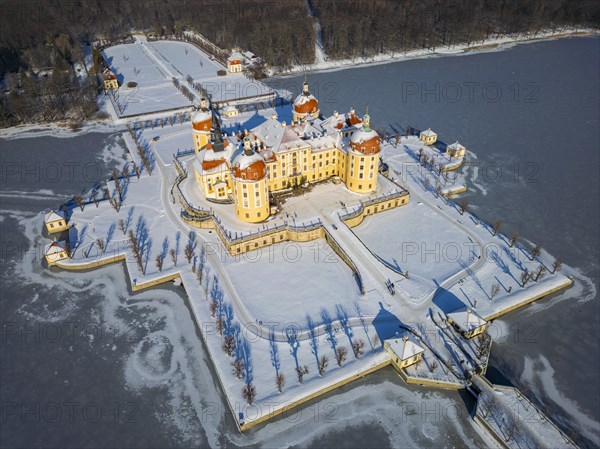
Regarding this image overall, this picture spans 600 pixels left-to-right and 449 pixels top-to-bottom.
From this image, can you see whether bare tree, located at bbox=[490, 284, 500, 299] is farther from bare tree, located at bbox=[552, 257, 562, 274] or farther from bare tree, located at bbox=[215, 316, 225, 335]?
bare tree, located at bbox=[215, 316, 225, 335]

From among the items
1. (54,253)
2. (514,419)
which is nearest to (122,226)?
(54,253)

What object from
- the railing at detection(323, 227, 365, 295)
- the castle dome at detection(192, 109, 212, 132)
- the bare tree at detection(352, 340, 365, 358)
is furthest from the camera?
the castle dome at detection(192, 109, 212, 132)

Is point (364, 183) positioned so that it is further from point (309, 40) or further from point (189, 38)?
point (189, 38)

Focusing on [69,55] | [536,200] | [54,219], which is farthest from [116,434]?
[69,55]

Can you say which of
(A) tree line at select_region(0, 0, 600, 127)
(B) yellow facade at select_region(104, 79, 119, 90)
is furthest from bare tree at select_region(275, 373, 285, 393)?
(B) yellow facade at select_region(104, 79, 119, 90)

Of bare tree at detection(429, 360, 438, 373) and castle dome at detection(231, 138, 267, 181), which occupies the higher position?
castle dome at detection(231, 138, 267, 181)

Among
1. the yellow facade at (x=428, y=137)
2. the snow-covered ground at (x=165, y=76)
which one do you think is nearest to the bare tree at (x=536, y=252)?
the yellow facade at (x=428, y=137)

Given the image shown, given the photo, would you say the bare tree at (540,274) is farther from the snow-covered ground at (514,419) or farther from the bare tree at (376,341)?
the bare tree at (376,341)
